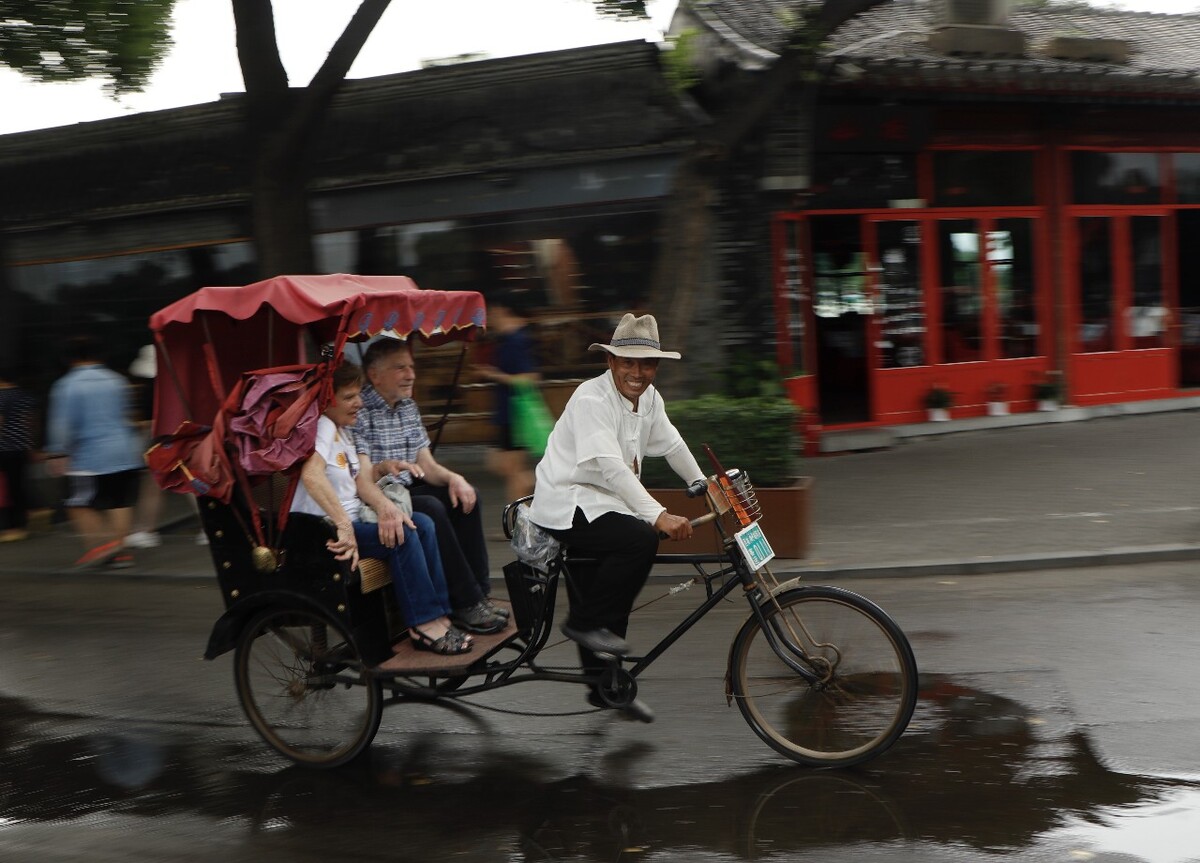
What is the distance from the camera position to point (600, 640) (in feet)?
16.3

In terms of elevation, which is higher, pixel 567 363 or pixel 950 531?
pixel 567 363

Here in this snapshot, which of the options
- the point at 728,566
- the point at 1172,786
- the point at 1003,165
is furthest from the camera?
the point at 1003,165

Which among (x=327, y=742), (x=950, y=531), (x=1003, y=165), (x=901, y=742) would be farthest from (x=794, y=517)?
(x=1003, y=165)

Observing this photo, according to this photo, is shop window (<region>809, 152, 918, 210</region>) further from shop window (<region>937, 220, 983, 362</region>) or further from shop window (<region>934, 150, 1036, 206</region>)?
shop window (<region>937, 220, 983, 362</region>)

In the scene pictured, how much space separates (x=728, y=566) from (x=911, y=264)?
1108cm

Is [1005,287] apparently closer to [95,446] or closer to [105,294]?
[95,446]

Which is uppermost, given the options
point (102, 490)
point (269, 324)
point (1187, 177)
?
point (1187, 177)

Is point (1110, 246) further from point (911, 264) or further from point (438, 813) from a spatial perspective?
point (438, 813)

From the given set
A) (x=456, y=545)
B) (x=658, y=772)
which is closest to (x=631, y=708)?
(x=658, y=772)

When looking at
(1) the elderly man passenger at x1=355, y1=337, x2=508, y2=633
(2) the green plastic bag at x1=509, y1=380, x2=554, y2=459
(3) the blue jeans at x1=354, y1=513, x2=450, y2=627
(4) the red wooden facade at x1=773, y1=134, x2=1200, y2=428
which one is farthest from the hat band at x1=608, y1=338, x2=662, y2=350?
(4) the red wooden facade at x1=773, y1=134, x2=1200, y2=428

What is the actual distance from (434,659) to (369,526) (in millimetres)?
631

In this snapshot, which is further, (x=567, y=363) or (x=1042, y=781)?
(x=567, y=363)

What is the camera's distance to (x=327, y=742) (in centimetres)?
518

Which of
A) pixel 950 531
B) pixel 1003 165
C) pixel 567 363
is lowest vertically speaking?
pixel 950 531
